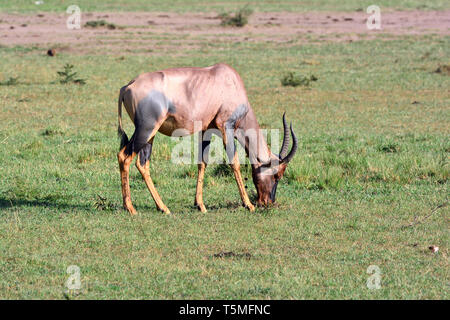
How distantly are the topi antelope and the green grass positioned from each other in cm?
2799

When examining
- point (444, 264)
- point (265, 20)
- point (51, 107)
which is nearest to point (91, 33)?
point (265, 20)

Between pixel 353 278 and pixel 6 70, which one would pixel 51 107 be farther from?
pixel 353 278

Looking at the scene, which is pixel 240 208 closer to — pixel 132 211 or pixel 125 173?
pixel 132 211

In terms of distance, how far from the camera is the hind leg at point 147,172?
866 cm

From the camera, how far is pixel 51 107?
15.7 m

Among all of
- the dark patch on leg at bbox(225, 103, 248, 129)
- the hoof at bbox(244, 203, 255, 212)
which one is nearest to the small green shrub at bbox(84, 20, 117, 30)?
the dark patch on leg at bbox(225, 103, 248, 129)

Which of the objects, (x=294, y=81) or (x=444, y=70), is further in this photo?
(x=444, y=70)

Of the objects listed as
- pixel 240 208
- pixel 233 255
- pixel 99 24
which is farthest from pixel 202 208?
pixel 99 24

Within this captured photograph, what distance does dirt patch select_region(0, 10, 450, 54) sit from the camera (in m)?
25.7

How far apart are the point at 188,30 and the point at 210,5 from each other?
34.9 ft

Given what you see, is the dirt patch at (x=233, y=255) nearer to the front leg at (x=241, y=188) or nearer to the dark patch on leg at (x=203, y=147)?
the front leg at (x=241, y=188)

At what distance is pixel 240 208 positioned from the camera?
8.88 metres

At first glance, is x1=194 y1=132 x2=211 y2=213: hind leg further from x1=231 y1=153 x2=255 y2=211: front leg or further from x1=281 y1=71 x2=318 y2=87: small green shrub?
x1=281 y1=71 x2=318 y2=87: small green shrub
